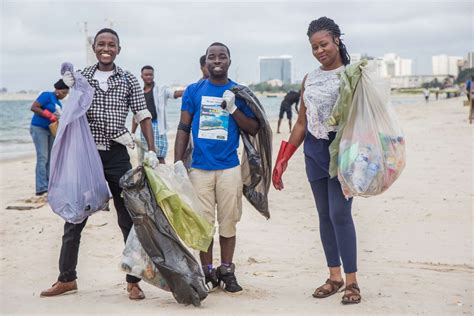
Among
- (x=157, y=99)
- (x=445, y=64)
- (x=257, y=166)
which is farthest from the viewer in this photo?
(x=445, y=64)

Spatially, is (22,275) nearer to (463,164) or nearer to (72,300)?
(72,300)

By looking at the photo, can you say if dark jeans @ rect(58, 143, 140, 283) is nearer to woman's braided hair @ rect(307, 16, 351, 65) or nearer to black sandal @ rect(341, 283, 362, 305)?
black sandal @ rect(341, 283, 362, 305)

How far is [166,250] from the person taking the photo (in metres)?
4.01

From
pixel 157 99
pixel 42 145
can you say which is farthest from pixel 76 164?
pixel 42 145

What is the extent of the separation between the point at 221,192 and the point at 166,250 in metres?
0.62

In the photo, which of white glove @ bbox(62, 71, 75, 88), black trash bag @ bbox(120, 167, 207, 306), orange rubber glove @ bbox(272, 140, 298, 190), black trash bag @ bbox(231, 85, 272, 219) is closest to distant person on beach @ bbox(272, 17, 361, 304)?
orange rubber glove @ bbox(272, 140, 298, 190)

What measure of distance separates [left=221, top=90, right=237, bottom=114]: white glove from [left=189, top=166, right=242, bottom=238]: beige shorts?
415 mm

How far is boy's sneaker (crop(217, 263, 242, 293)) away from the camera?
4441 millimetres

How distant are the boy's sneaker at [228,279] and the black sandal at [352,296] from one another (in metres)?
0.76

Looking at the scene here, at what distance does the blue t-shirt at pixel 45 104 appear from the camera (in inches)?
332

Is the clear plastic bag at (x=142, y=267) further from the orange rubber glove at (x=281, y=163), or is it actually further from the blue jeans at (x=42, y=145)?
the blue jeans at (x=42, y=145)

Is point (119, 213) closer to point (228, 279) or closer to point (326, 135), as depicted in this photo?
point (228, 279)

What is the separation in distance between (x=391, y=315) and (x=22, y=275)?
288 cm

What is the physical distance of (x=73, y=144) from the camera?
4176 mm
